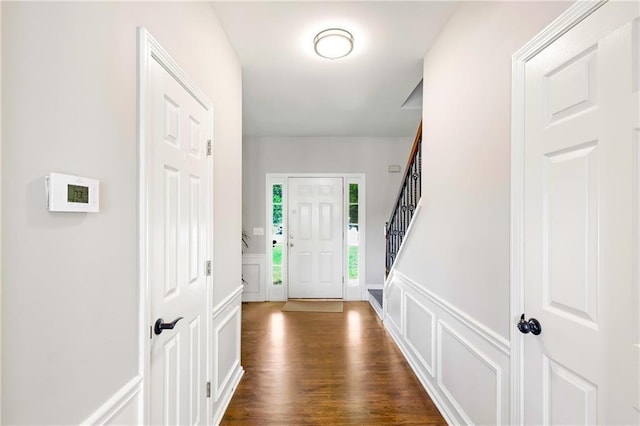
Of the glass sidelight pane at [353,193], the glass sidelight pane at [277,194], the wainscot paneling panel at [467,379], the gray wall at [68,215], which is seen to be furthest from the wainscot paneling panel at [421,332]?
the glass sidelight pane at [277,194]

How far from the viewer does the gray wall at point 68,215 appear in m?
0.67

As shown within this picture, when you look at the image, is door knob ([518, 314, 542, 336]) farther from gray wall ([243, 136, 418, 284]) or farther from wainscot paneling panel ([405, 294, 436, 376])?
gray wall ([243, 136, 418, 284])

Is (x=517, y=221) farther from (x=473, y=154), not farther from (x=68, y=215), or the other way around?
(x=68, y=215)

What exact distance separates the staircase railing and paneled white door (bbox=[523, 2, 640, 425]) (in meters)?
1.56

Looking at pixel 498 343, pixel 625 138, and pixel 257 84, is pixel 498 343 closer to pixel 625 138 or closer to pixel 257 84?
pixel 625 138

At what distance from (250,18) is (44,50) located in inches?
59.5

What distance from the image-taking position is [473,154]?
1.69 meters

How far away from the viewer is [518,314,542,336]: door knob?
1.19 metres

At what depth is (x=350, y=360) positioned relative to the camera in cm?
282

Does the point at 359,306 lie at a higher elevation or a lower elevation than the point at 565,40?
lower

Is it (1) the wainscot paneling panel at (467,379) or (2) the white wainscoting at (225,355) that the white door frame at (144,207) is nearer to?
(2) the white wainscoting at (225,355)

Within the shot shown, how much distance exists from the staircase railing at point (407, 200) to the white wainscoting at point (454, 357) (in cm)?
66

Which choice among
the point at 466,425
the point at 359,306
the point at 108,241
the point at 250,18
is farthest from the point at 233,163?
the point at 359,306

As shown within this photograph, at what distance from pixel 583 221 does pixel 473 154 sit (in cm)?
77
